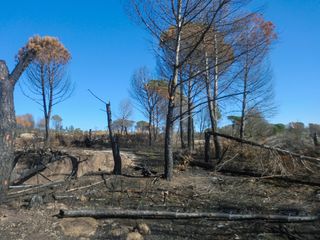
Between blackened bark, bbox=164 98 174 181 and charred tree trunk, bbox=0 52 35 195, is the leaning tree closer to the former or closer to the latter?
charred tree trunk, bbox=0 52 35 195

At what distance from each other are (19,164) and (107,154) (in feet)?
10.8

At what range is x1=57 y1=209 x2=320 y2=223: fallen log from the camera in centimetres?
569

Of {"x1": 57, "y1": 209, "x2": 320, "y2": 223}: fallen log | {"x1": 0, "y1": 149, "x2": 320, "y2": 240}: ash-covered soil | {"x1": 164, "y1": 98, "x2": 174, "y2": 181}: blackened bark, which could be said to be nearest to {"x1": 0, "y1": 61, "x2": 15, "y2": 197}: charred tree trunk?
{"x1": 0, "y1": 149, "x2": 320, "y2": 240}: ash-covered soil

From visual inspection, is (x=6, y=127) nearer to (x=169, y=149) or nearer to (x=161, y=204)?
(x=161, y=204)

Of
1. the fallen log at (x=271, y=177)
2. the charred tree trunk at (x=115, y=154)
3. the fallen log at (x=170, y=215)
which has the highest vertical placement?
the charred tree trunk at (x=115, y=154)

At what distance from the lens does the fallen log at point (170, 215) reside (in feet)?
18.7

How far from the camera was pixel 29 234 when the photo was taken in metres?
5.31

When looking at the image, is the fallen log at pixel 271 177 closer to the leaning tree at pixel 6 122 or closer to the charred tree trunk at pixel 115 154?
the charred tree trunk at pixel 115 154

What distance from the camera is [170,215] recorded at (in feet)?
19.2

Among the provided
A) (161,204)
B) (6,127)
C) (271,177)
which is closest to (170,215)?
(161,204)

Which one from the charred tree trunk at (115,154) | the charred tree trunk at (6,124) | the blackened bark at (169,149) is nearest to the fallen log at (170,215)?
the charred tree trunk at (6,124)

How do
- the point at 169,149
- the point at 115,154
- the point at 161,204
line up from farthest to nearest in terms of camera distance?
1. the point at 115,154
2. the point at 169,149
3. the point at 161,204

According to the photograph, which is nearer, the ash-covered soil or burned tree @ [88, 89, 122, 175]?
the ash-covered soil

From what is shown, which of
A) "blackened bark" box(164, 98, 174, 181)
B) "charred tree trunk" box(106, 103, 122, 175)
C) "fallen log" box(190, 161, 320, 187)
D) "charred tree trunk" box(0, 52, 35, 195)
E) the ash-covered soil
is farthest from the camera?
"charred tree trunk" box(106, 103, 122, 175)
